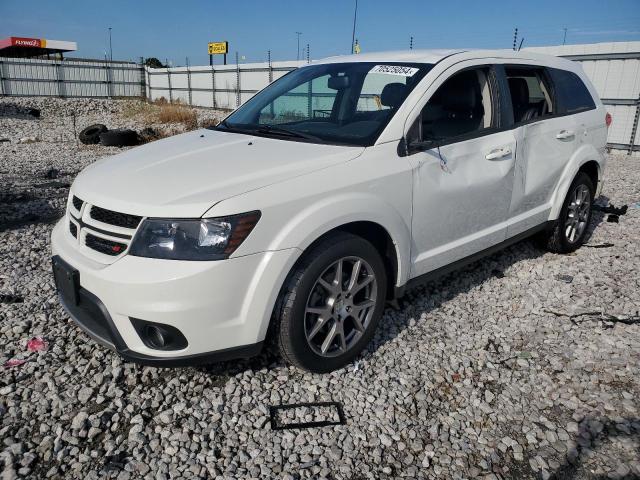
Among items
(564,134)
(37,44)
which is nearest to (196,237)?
(564,134)

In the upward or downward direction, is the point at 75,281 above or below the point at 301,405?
above

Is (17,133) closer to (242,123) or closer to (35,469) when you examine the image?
(242,123)

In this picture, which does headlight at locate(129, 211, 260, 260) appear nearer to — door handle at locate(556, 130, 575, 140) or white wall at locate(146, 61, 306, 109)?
door handle at locate(556, 130, 575, 140)

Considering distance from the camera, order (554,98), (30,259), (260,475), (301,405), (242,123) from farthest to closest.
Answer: (30,259) → (554,98) → (242,123) → (301,405) → (260,475)

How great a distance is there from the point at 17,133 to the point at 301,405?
57.2 ft

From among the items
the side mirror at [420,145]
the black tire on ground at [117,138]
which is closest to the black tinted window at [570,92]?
the side mirror at [420,145]

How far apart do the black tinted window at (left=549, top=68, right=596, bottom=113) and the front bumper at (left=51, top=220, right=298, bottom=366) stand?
3.31 m

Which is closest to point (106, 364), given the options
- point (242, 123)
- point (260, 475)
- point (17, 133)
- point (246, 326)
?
point (246, 326)

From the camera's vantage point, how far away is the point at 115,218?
256 cm

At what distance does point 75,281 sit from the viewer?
103 inches

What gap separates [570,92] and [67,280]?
444 centimetres

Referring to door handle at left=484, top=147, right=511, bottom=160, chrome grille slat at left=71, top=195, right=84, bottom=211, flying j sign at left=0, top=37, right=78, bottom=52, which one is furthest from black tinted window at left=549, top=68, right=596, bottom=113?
flying j sign at left=0, top=37, right=78, bottom=52

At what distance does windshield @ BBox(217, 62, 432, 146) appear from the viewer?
3199 mm

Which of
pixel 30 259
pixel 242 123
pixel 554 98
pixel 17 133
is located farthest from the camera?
pixel 17 133
